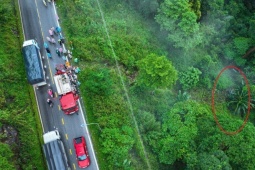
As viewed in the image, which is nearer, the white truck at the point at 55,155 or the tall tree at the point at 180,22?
the white truck at the point at 55,155

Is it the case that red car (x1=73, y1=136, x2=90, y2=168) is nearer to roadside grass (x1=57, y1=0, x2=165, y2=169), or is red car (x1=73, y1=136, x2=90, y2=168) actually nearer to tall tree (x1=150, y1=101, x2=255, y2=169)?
roadside grass (x1=57, y1=0, x2=165, y2=169)

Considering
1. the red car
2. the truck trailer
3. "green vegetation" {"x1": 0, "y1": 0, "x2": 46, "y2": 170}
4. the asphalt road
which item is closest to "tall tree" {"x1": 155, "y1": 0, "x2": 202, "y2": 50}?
the asphalt road

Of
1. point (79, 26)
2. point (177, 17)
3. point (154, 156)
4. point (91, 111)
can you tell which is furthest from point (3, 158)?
point (177, 17)

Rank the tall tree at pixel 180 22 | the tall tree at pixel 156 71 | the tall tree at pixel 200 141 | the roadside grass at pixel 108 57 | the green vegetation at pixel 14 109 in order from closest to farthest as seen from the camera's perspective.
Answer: the green vegetation at pixel 14 109
the tall tree at pixel 200 141
the roadside grass at pixel 108 57
the tall tree at pixel 156 71
the tall tree at pixel 180 22

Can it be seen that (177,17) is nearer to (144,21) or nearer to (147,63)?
(144,21)

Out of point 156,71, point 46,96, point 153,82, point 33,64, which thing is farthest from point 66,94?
point 156,71

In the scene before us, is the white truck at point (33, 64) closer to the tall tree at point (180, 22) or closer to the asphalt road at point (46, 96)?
the asphalt road at point (46, 96)

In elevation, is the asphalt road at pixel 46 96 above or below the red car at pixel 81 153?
above

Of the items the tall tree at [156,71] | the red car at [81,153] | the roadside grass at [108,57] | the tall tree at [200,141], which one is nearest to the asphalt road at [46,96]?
the red car at [81,153]
